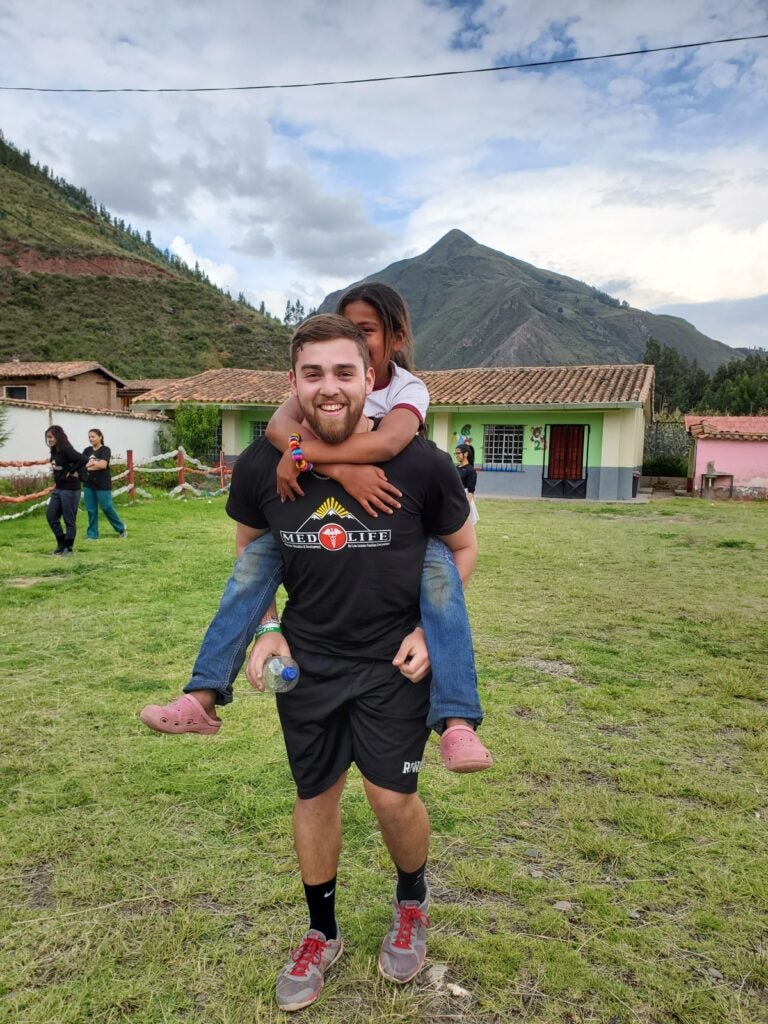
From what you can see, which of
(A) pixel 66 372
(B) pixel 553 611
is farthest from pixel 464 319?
(B) pixel 553 611

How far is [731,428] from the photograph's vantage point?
2461 cm

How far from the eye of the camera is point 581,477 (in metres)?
21.9

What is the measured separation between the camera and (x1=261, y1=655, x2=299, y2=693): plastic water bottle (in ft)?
6.00

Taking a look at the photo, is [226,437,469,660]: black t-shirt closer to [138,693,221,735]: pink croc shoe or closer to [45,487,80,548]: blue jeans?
[138,693,221,735]: pink croc shoe

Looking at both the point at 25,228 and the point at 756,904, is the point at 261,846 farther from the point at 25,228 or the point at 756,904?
the point at 25,228

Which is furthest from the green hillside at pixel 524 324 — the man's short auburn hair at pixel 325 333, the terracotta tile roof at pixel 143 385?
the man's short auburn hair at pixel 325 333

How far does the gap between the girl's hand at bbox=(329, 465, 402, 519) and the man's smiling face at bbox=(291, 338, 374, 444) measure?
3.9 inches

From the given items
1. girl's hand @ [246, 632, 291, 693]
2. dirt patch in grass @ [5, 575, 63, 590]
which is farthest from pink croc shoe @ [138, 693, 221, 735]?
dirt patch in grass @ [5, 575, 63, 590]

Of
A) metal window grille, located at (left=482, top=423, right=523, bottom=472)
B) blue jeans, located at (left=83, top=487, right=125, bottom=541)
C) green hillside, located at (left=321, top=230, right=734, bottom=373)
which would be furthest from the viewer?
green hillside, located at (left=321, top=230, right=734, bottom=373)

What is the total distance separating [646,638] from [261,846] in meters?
4.04

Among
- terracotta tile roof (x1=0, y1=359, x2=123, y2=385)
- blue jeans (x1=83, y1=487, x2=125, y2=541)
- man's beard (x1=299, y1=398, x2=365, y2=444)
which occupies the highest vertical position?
terracotta tile roof (x1=0, y1=359, x2=123, y2=385)

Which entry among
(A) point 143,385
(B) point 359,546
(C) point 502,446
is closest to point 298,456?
(B) point 359,546

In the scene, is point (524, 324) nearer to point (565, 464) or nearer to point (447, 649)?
point (565, 464)

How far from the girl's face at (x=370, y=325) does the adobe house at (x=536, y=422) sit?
19.5 m
